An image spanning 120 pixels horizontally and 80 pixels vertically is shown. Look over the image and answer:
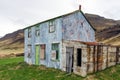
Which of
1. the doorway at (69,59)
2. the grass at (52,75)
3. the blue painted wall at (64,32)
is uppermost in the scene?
the blue painted wall at (64,32)

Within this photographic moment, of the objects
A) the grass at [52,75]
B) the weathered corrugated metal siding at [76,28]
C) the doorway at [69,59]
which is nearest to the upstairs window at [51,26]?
the weathered corrugated metal siding at [76,28]

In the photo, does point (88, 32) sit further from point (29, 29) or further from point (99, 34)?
point (99, 34)

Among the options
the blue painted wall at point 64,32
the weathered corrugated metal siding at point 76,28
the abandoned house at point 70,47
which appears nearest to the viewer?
the abandoned house at point 70,47

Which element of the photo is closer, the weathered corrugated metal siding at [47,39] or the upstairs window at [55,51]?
the weathered corrugated metal siding at [47,39]

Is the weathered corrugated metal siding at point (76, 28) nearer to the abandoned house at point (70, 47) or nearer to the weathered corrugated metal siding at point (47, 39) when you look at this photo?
the abandoned house at point (70, 47)

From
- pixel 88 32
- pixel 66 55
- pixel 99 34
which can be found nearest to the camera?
pixel 66 55

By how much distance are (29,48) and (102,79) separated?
1765 centimetres

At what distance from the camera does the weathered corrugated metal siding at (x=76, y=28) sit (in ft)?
87.9

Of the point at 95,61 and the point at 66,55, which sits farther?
the point at 66,55

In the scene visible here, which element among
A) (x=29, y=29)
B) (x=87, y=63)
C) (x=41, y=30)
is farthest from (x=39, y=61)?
(x=87, y=63)

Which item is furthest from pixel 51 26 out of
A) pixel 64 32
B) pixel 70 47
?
pixel 70 47

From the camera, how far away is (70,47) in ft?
82.0

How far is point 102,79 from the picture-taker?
2112 centimetres

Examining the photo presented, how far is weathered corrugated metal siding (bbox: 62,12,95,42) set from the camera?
26.8 meters
